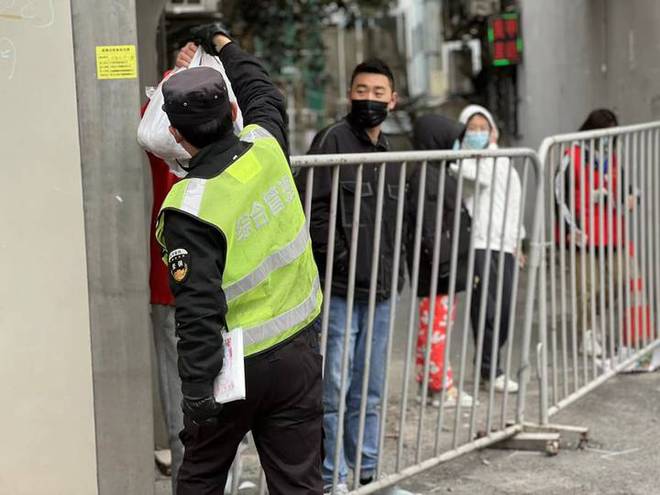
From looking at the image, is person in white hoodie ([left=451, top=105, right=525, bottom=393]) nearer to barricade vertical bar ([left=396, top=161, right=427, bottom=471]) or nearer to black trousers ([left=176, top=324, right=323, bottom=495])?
barricade vertical bar ([left=396, top=161, right=427, bottom=471])

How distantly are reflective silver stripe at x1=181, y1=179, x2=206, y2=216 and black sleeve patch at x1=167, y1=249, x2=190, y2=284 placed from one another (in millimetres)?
116

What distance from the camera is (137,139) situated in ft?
12.8

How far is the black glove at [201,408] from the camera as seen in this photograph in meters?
3.30

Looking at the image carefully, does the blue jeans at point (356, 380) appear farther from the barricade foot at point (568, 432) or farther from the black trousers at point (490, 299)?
the black trousers at point (490, 299)

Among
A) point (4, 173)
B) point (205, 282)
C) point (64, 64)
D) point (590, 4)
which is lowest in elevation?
point (205, 282)

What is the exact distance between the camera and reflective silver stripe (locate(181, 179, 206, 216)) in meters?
3.29

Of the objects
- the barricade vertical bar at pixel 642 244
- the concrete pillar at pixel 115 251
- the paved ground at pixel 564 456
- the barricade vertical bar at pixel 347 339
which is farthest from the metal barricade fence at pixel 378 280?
the barricade vertical bar at pixel 642 244

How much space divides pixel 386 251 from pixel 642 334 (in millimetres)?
2843

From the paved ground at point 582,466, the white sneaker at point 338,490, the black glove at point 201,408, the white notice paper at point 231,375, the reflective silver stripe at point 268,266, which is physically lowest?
the paved ground at point 582,466

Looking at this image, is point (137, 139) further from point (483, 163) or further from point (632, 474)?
point (483, 163)

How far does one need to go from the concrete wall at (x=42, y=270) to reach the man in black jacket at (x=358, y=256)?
1.02 metres

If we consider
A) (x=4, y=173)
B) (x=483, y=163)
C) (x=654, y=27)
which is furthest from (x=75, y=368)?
(x=654, y=27)

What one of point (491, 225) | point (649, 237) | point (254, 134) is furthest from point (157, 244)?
point (649, 237)

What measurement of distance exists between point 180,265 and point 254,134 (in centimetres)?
54
